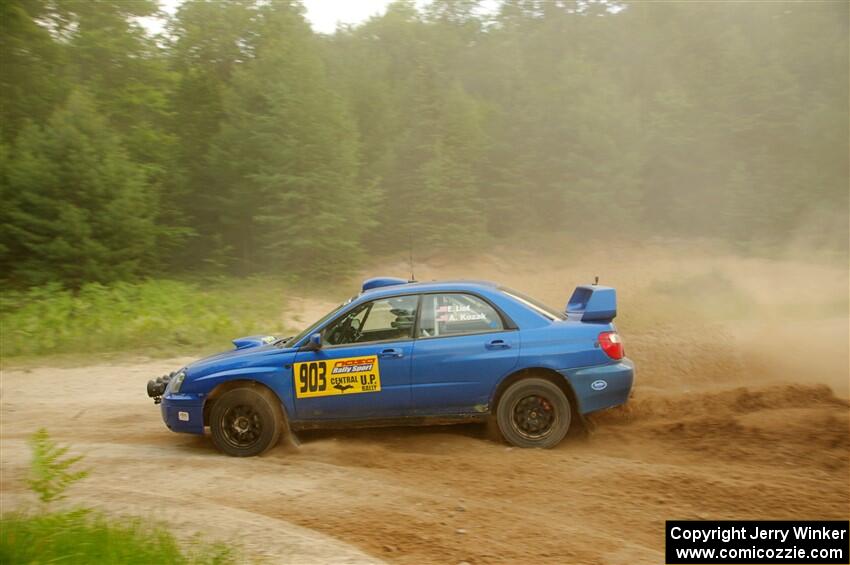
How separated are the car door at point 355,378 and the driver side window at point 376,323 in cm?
1

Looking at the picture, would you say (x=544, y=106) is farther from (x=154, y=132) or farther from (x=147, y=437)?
(x=147, y=437)

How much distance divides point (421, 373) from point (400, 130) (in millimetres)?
22912

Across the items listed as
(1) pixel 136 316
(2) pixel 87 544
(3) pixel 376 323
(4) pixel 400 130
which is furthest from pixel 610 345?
(4) pixel 400 130

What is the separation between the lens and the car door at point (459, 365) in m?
6.73

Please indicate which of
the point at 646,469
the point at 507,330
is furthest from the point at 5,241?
the point at 646,469

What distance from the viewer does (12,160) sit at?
19.7 metres

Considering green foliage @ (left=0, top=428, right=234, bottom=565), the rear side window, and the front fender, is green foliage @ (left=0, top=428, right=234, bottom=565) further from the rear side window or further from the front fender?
the rear side window

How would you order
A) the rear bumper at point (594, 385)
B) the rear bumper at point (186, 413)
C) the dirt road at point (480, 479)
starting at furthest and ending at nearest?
the rear bumper at point (186, 413) → the rear bumper at point (594, 385) → the dirt road at point (480, 479)

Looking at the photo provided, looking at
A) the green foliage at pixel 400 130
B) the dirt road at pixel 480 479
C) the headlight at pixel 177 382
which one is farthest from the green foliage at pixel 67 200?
the headlight at pixel 177 382

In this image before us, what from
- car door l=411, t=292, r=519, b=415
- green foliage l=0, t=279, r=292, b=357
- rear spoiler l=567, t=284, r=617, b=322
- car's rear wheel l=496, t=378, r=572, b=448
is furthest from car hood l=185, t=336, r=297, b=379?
green foliage l=0, t=279, r=292, b=357

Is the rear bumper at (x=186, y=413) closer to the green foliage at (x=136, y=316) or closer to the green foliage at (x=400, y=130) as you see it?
the green foliage at (x=136, y=316)

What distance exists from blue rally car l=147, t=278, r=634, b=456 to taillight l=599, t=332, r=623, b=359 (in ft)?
0.04

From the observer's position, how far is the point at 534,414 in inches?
265

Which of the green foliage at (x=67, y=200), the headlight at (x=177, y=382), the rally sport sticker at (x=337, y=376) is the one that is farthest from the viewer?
the green foliage at (x=67, y=200)
